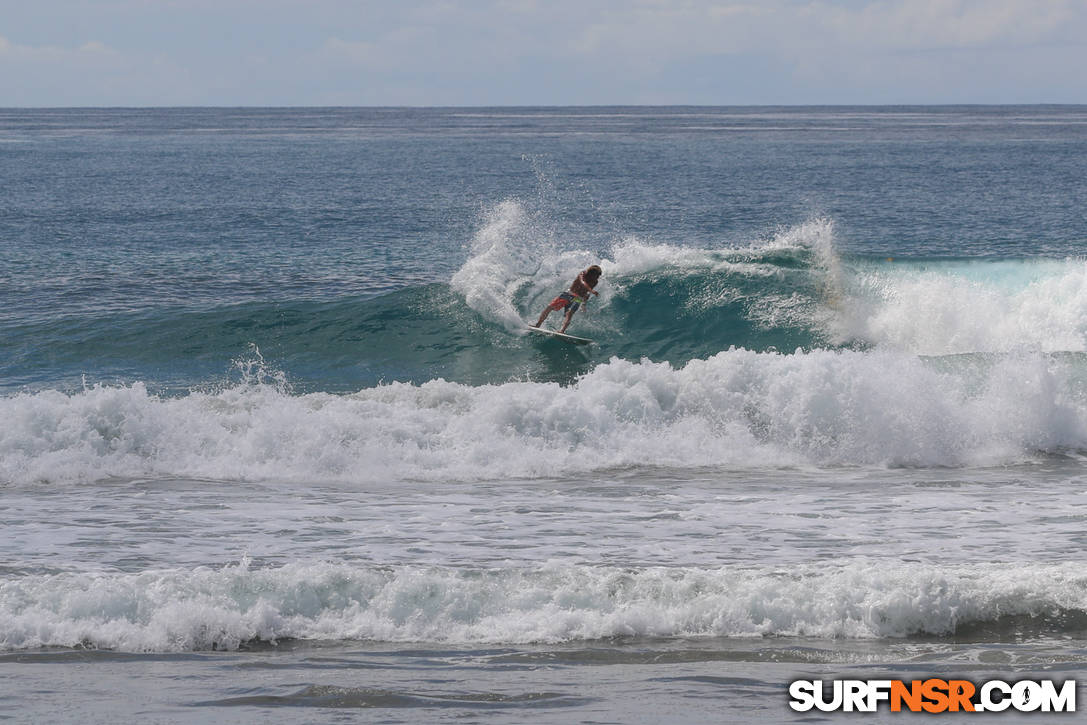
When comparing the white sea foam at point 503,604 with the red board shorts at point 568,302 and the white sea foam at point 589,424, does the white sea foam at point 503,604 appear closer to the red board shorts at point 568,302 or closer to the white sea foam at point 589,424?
the white sea foam at point 589,424

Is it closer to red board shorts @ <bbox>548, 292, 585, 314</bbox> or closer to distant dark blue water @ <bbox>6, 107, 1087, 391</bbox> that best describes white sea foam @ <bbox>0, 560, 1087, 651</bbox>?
distant dark blue water @ <bbox>6, 107, 1087, 391</bbox>

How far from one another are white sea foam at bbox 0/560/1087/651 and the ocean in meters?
0.03

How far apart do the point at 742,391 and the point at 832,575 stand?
6.27 meters

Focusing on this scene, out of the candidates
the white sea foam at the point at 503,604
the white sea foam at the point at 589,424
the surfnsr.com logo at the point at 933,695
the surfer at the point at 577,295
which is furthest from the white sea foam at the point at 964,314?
the surfnsr.com logo at the point at 933,695

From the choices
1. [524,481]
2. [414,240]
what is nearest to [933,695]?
[524,481]

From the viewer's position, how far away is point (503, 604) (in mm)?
8734

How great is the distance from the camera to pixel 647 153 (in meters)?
80.1

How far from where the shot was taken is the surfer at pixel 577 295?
19.7 meters

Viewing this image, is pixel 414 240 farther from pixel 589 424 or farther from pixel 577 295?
pixel 589 424

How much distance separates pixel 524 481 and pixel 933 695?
634 centimetres

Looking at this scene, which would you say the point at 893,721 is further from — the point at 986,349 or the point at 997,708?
the point at 986,349

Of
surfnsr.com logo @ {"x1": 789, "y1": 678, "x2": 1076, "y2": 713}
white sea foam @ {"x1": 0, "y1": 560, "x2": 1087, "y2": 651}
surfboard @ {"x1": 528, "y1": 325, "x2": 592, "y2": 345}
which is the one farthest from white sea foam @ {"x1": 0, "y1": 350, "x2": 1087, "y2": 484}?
surfnsr.com logo @ {"x1": 789, "y1": 678, "x2": 1076, "y2": 713}

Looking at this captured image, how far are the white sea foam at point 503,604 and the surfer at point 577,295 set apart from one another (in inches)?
431

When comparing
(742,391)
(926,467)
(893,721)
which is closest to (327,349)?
(742,391)
